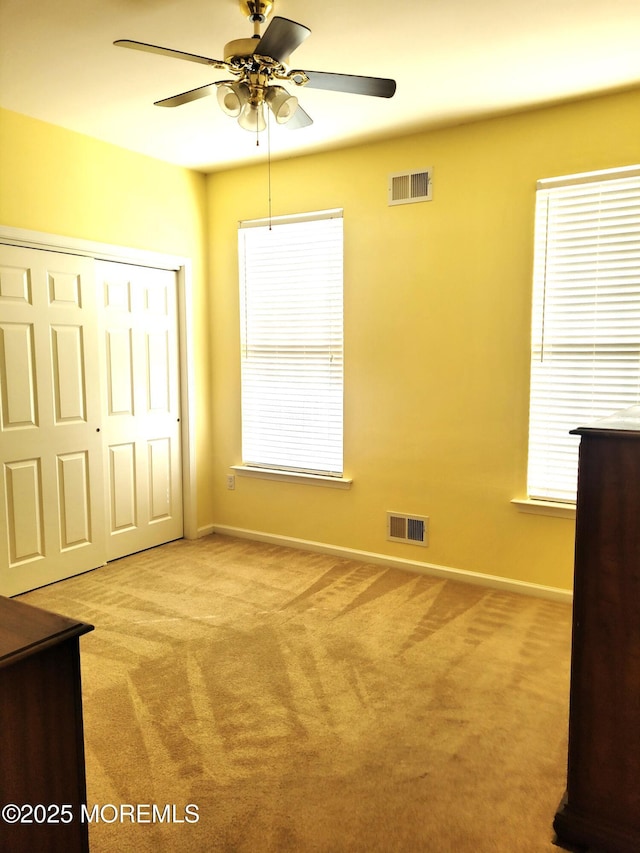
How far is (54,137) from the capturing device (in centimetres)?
366

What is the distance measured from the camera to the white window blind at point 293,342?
425cm

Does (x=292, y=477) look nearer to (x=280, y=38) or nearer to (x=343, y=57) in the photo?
(x=343, y=57)

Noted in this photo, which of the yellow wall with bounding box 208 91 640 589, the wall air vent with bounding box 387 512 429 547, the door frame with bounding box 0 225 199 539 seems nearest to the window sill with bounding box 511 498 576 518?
the yellow wall with bounding box 208 91 640 589

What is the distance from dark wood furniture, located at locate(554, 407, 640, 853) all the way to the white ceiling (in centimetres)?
186

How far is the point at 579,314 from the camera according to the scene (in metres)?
3.39

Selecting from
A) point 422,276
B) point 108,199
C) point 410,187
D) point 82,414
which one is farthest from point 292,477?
point 108,199

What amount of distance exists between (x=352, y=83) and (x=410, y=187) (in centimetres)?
161

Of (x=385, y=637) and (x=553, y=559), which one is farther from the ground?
(x=553, y=559)

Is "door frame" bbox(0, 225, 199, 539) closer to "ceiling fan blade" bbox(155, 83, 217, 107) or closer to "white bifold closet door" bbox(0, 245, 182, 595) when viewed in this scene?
"white bifold closet door" bbox(0, 245, 182, 595)

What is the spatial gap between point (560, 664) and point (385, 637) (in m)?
0.83

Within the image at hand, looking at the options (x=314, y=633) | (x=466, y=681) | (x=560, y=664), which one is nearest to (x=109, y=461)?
(x=314, y=633)

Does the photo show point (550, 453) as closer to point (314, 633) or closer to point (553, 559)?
point (553, 559)

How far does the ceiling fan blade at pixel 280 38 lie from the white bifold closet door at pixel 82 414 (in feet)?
6.94

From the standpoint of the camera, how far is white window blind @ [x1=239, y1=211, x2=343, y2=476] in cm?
425
